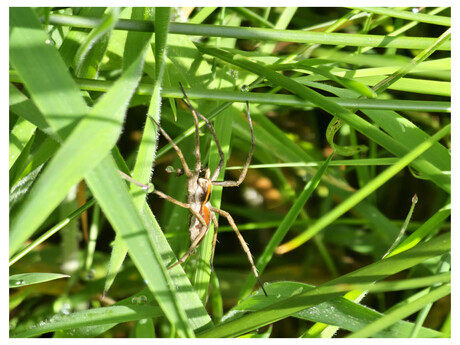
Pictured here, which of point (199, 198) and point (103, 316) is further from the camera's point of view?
point (199, 198)

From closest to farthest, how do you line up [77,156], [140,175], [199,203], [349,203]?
[77,156], [349,203], [140,175], [199,203]

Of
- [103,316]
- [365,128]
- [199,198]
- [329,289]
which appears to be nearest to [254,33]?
[365,128]

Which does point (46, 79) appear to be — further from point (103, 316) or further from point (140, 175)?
point (103, 316)

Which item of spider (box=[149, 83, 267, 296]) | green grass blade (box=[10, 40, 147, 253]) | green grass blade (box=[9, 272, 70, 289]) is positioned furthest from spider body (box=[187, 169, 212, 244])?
green grass blade (box=[10, 40, 147, 253])

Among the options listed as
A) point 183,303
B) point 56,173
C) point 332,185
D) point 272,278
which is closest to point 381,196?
point 332,185

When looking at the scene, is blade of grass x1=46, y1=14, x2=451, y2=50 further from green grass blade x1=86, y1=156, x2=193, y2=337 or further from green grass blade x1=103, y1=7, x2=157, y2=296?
green grass blade x1=86, y1=156, x2=193, y2=337

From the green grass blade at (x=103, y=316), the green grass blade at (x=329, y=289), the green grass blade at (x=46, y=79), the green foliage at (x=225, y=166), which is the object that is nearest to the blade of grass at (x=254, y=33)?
the green foliage at (x=225, y=166)

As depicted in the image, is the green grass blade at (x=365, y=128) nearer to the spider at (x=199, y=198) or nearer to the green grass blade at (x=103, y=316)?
the spider at (x=199, y=198)

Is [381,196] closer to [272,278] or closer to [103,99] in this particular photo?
[272,278]
